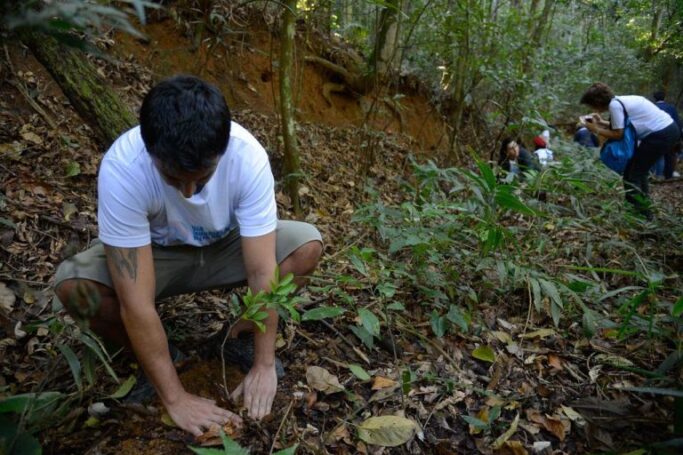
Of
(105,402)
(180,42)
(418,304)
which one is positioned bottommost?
(105,402)

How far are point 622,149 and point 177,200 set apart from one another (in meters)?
4.19

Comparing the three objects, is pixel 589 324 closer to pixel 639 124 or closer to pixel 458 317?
pixel 458 317

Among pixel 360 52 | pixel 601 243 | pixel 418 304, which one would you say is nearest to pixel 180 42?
pixel 360 52

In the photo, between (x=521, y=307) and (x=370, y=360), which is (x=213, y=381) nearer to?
(x=370, y=360)

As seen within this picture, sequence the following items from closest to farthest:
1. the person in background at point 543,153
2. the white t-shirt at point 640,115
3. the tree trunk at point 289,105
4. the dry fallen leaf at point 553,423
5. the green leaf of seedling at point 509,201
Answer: the dry fallen leaf at point 553,423
the green leaf of seedling at point 509,201
the tree trunk at point 289,105
the white t-shirt at point 640,115
the person in background at point 543,153

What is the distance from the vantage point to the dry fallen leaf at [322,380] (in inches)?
78.0

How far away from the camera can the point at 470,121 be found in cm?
771

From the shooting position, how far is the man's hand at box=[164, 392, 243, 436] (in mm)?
1719

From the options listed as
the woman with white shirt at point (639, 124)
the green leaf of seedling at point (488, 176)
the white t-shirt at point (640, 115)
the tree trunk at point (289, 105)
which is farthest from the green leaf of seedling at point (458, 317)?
the white t-shirt at point (640, 115)

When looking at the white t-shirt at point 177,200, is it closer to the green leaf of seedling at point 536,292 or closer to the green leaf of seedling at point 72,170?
the green leaf of seedling at point 536,292

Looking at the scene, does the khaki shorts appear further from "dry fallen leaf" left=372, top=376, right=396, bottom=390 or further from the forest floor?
"dry fallen leaf" left=372, top=376, right=396, bottom=390

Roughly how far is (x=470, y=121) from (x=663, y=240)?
440 cm

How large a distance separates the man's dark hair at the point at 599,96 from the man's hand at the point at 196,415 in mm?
4208

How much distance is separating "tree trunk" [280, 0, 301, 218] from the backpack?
2980mm
